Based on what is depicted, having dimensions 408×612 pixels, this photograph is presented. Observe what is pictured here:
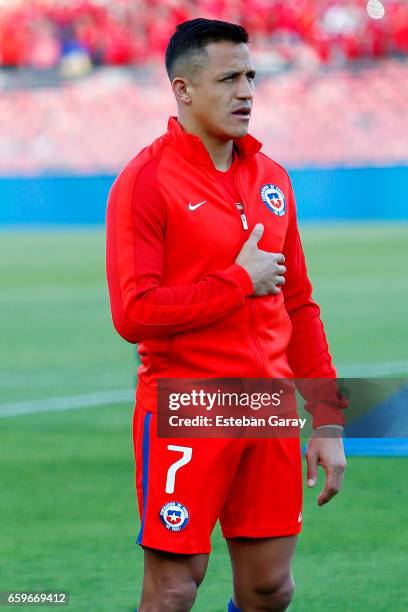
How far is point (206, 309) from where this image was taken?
3.09 m

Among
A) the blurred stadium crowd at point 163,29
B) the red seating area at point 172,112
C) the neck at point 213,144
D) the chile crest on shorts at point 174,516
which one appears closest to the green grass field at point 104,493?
the chile crest on shorts at point 174,516

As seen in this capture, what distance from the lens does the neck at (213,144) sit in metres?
3.29

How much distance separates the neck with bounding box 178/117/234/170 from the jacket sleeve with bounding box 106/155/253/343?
199 mm

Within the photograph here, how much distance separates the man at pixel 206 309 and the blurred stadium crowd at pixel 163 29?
24087 millimetres

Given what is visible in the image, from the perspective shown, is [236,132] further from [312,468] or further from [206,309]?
[312,468]

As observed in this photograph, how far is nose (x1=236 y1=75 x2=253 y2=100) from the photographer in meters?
3.24

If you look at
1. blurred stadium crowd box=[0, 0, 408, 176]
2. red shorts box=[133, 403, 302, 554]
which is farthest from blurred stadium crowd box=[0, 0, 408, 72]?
red shorts box=[133, 403, 302, 554]

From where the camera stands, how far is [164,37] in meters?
27.8

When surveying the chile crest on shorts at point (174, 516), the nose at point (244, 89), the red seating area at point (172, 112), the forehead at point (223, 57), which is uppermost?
the red seating area at point (172, 112)

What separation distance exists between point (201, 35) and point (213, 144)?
0.26 meters

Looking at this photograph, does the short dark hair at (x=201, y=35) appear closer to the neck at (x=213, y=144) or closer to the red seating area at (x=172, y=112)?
the neck at (x=213, y=144)

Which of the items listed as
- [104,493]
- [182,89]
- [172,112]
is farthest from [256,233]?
[172,112]

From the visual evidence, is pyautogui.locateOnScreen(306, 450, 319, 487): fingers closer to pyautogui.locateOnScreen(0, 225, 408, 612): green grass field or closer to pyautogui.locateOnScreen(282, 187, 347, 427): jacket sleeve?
pyautogui.locateOnScreen(282, 187, 347, 427): jacket sleeve

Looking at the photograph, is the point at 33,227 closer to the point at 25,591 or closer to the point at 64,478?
the point at 64,478
